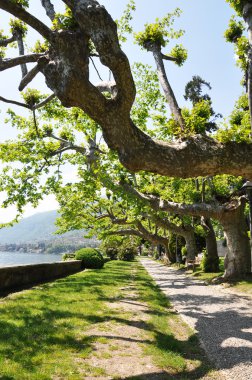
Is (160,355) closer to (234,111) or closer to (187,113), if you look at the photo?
(187,113)

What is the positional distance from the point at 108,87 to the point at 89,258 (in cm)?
2166

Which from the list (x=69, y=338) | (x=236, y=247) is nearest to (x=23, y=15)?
(x=69, y=338)

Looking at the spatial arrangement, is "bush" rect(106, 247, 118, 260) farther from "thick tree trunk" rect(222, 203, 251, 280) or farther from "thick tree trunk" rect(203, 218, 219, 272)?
"thick tree trunk" rect(222, 203, 251, 280)

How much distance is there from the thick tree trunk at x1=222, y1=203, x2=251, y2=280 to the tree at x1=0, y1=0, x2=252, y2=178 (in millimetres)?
9465

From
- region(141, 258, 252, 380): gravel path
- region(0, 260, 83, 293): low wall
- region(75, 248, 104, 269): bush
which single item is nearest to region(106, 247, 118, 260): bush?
region(75, 248, 104, 269): bush

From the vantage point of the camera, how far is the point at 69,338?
7039 mm

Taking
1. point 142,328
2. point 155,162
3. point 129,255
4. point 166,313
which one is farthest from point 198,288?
point 129,255

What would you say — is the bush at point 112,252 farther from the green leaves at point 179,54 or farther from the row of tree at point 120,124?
the green leaves at point 179,54

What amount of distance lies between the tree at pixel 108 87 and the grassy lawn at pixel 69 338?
13.3 ft

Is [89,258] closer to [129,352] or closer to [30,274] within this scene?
[30,274]

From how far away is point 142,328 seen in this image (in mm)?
8336

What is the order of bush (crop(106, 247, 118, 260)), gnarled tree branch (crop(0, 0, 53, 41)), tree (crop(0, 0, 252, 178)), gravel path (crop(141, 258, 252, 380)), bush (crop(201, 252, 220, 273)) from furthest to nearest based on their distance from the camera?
bush (crop(106, 247, 118, 260)) → bush (crop(201, 252, 220, 273)) → tree (crop(0, 0, 252, 178)) → gnarled tree branch (crop(0, 0, 53, 41)) → gravel path (crop(141, 258, 252, 380))

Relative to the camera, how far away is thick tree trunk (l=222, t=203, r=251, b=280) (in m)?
17.3

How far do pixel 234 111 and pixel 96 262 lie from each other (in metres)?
17.8
